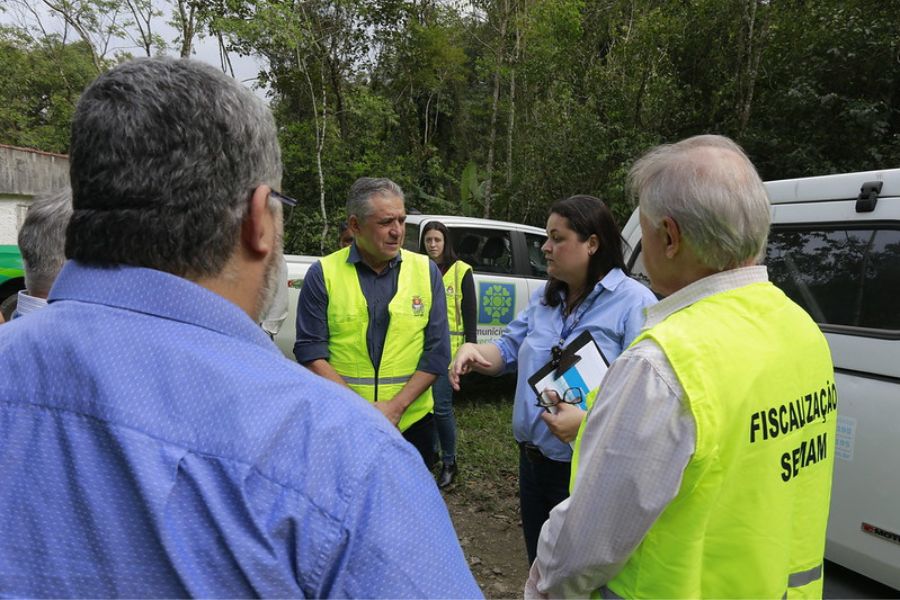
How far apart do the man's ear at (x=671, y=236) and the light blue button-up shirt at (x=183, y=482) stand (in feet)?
2.92

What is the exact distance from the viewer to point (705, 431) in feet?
3.77

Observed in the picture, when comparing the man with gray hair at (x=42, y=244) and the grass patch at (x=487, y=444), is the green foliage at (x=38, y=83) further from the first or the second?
the man with gray hair at (x=42, y=244)

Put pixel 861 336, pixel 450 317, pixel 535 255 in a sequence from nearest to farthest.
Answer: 1. pixel 861 336
2. pixel 450 317
3. pixel 535 255

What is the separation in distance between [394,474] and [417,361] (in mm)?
2082

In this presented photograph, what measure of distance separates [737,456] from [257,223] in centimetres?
99

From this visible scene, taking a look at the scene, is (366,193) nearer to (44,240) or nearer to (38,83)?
(44,240)

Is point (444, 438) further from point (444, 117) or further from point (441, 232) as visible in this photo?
point (444, 117)

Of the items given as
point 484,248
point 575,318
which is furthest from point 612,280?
point 484,248

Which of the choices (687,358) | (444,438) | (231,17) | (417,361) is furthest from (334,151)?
(687,358)

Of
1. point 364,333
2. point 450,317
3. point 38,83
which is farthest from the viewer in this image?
point 38,83

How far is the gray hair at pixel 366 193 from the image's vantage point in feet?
8.86

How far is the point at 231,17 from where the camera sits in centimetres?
1194

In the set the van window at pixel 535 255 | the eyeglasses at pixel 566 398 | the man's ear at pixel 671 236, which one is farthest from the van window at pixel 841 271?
the van window at pixel 535 255

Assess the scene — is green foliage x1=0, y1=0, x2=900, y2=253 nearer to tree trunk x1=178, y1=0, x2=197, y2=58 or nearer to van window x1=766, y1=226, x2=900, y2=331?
tree trunk x1=178, y1=0, x2=197, y2=58
